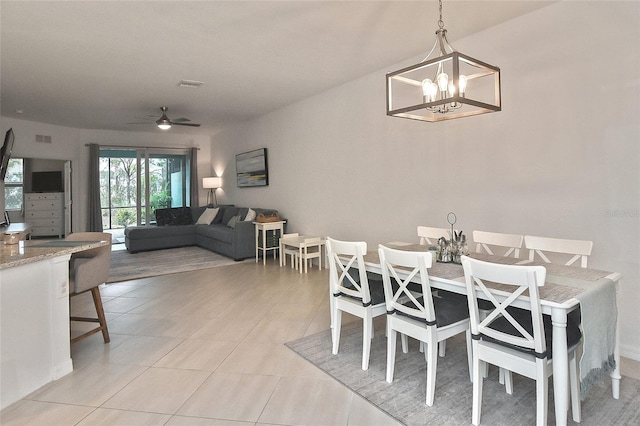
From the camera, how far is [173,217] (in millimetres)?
8172

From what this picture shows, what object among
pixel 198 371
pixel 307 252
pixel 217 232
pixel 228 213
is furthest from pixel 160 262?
pixel 198 371

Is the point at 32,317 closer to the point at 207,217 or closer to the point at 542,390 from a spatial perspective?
the point at 542,390

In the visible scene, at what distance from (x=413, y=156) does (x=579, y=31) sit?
5.94ft

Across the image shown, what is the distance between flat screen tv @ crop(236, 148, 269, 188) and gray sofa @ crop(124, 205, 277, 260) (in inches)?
23.9

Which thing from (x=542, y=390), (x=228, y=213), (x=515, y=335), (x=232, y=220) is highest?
(x=228, y=213)

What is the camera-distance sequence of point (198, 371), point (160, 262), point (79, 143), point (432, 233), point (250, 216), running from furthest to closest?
point (79, 143) → point (250, 216) → point (160, 262) → point (432, 233) → point (198, 371)

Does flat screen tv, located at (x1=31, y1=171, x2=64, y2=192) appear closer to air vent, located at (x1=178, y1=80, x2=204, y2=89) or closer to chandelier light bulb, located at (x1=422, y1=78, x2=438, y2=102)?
air vent, located at (x1=178, y1=80, x2=204, y2=89)

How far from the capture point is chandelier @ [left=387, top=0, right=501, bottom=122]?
2.08m

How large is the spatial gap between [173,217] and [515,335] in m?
7.68

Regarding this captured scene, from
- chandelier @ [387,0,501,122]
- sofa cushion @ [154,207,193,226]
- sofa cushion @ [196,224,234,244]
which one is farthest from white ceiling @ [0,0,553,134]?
sofa cushion @ [154,207,193,226]

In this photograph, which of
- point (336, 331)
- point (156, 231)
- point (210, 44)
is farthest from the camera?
point (156, 231)

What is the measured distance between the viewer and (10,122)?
282 inches

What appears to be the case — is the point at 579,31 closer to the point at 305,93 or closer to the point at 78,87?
the point at 305,93

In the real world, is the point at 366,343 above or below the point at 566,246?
below
